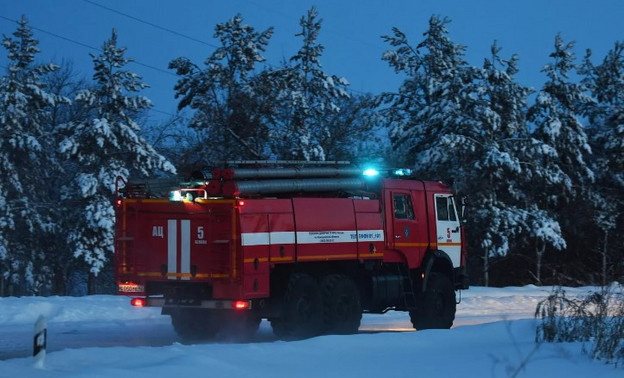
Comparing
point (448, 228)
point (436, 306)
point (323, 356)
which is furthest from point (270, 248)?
point (448, 228)

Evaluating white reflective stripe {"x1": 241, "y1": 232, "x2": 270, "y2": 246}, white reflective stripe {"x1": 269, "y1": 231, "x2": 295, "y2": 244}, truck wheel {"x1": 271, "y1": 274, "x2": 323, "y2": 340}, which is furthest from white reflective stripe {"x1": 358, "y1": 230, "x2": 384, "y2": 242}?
white reflective stripe {"x1": 241, "y1": 232, "x2": 270, "y2": 246}

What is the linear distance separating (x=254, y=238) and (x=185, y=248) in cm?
118

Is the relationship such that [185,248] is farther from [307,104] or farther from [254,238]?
[307,104]

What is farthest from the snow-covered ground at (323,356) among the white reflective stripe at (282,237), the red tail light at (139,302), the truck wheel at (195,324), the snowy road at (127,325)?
the white reflective stripe at (282,237)

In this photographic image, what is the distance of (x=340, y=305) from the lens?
1736 cm

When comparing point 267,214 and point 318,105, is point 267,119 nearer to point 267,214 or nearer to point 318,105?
point 318,105

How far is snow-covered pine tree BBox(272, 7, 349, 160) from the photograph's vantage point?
38.2 metres

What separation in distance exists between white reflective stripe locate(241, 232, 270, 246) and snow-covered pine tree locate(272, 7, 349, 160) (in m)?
21.7

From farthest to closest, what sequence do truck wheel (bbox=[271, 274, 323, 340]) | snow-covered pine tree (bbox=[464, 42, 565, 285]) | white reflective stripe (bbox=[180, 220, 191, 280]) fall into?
snow-covered pine tree (bbox=[464, 42, 565, 285]) < truck wheel (bbox=[271, 274, 323, 340]) < white reflective stripe (bbox=[180, 220, 191, 280])

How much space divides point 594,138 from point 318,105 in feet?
51.9

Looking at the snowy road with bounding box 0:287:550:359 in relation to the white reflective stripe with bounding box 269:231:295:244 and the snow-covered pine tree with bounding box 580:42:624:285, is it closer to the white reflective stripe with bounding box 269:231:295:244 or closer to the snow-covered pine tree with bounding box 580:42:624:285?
the white reflective stripe with bounding box 269:231:295:244

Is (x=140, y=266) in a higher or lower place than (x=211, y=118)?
lower

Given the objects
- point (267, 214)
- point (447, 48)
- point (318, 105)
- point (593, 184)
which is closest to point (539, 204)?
point (593, 184)

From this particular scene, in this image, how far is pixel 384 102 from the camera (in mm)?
45719
